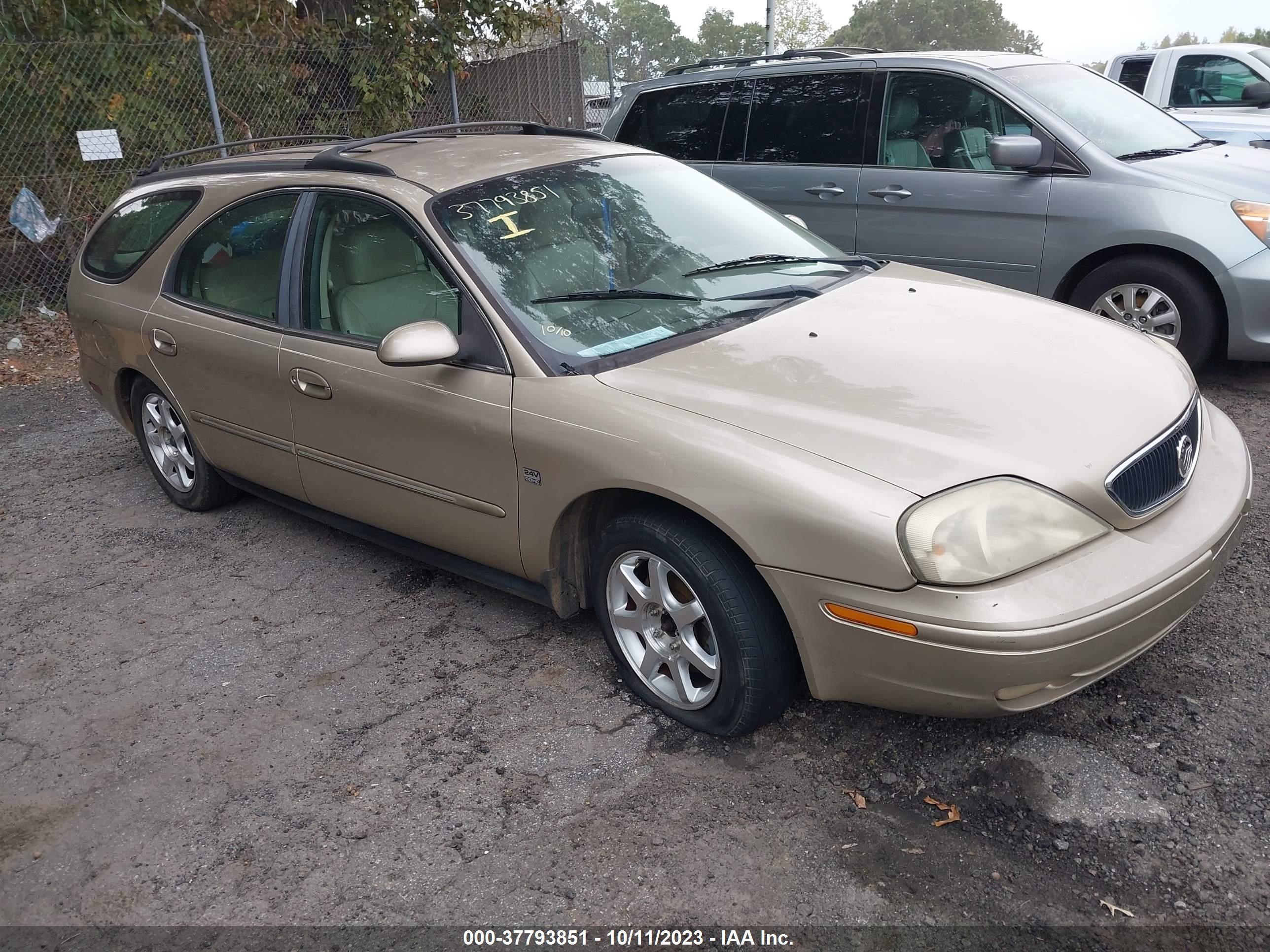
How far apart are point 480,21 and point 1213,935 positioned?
11.3 m

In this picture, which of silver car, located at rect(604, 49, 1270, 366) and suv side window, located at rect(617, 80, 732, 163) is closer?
silver car, located at rect(604, 49, 1270, 366)

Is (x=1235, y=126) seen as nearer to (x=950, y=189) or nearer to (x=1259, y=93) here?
(x=1259, y=93)

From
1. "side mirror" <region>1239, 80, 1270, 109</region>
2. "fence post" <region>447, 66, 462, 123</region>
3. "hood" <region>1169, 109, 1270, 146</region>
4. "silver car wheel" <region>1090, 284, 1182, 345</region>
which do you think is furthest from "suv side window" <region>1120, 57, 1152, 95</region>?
"fence post" <region>447, 66, 462, 123</region>

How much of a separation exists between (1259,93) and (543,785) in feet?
34.6

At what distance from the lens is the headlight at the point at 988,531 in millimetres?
2555

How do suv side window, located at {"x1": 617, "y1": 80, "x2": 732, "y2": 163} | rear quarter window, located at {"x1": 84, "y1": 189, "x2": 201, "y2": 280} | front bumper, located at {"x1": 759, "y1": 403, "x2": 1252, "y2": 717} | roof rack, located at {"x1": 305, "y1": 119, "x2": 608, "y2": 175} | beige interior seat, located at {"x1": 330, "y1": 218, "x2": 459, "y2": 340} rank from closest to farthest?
front bumper, located at {"x1": 759, "y1": 403, "x2": 1252, "y2": 717} < beige interior seat, located at {"x1": 330, "y1": 218, "x2": 459, "y2": 340} < roof rack, located at {"x1": 305, "y1": 119, "x2": 608, "y2": 175} < rear quarter window, located at {"x1": 84, "y1": 189, "x2": 201, "y2": 280} < suv side window, located at {"x1": 617, "y1": 80, "x2": 732, "y2": 163}

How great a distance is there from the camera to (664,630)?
10.6ft

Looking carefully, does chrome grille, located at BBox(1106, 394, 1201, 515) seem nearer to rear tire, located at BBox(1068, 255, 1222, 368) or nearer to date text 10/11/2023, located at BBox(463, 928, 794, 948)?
date text 10/11/2023, located at BBox(463, 928, 794, 948)

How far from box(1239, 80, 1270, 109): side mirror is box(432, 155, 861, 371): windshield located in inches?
330

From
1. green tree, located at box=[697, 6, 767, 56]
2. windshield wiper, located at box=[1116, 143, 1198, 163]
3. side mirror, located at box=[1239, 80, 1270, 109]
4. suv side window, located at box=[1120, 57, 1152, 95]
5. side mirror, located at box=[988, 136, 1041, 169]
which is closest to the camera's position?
side mirror, located at box=[988, 136, 1041, 169]

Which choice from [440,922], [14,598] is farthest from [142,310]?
[440,922]

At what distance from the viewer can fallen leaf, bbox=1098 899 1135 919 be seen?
240 cm

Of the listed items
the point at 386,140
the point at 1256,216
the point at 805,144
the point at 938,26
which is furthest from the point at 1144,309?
the point at 938,26

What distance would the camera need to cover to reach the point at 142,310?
479 cm
